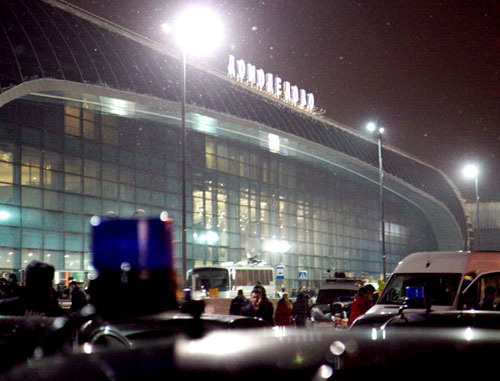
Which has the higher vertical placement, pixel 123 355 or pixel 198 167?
pixel 198 167

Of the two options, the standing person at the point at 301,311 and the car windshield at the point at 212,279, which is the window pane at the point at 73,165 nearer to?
the car windshield at the point at 212,279

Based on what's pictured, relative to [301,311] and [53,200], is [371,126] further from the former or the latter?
[301,311]

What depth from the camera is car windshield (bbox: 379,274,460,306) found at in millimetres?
13570

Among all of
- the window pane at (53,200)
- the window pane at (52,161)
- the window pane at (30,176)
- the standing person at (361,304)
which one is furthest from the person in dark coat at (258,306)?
the window pane at (52,161)

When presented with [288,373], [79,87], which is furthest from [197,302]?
[79,87]

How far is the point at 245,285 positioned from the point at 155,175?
997 cm

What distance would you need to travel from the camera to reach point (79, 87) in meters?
37.7

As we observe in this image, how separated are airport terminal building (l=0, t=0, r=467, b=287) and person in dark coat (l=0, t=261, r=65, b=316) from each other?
26.2 metres

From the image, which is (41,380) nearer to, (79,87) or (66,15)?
(79,87)

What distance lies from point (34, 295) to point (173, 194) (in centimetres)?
4200

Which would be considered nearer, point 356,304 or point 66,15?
point 356,304

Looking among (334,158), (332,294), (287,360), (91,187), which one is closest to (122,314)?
(287,360)

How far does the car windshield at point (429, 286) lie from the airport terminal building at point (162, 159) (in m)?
22.5

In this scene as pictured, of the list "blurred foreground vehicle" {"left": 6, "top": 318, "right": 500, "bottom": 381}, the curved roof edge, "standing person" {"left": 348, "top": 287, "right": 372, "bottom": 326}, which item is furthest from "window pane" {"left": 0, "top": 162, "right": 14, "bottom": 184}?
"blurred foreground vehicle" {"left": 6, "top": 318, "right": 500, "bottom": 381}
